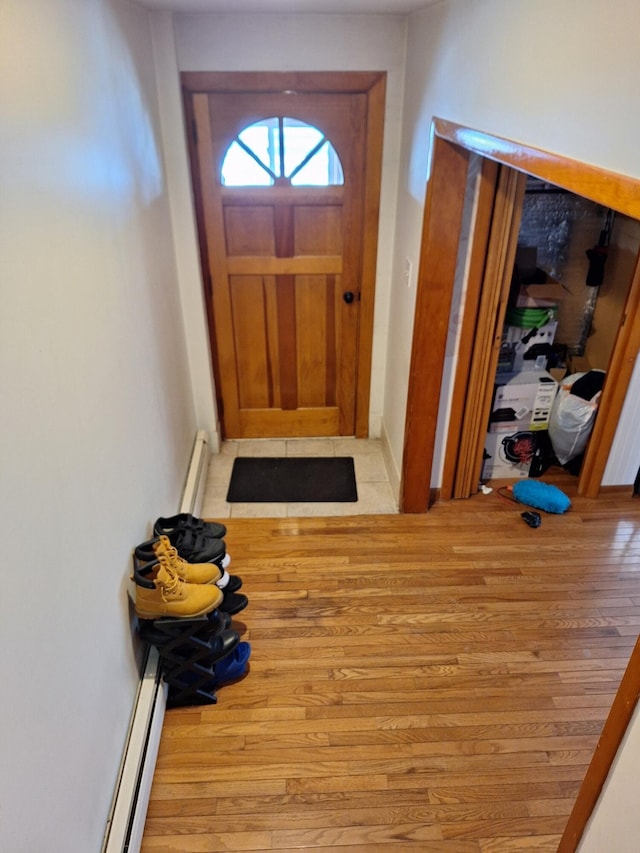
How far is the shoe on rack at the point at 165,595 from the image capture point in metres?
1.91

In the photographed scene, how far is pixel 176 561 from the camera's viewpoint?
203 cm

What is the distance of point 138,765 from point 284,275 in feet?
8.07

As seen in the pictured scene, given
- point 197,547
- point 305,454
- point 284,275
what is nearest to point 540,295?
point 284,275

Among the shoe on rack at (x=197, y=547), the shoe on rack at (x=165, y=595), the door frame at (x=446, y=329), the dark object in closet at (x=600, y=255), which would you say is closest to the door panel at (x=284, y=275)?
the door frame at (x=446, y=329)

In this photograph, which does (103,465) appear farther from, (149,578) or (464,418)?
(464,418)

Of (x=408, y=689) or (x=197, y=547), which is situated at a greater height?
(x=197, y=547)

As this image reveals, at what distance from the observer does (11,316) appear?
1.22 meters

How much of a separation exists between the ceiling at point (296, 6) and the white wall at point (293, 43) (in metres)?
0.10

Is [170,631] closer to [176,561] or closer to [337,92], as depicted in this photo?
[176,561]

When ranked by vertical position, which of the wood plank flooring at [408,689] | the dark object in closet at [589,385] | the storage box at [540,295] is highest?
the storage box at [540,295]

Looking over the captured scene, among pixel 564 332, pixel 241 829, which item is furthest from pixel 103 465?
pixel 564 332

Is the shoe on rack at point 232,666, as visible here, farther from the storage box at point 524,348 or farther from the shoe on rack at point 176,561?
the storage box at point 524,348

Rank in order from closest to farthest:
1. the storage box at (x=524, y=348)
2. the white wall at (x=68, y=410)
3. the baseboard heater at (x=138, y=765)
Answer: the white wall at (x=68, y=410) < the baseboard heater at (x=138, y=765) < the storage box at (x=524, y=348)

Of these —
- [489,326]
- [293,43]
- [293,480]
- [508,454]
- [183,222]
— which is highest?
[293,43]
